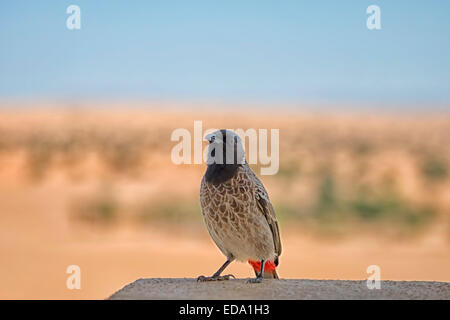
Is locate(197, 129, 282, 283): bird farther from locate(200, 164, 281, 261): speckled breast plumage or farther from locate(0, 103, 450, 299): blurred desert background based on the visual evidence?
locate(0, 103, 450, 299): blurred desert background

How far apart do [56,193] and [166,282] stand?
63.3ft

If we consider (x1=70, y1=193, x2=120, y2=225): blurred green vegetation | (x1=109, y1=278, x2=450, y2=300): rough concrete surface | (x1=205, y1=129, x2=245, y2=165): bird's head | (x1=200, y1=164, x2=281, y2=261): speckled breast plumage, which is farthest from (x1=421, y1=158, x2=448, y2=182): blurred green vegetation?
(x1=205, y1=129, x2=245, y2=165): bird's head

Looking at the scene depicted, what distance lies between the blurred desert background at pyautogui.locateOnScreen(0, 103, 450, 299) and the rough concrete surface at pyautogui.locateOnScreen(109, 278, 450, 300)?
7.38 m

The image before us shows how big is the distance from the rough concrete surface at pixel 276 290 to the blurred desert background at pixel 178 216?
738 centimetres

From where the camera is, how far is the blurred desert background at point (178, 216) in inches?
640

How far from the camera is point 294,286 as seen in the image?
23.0 ft

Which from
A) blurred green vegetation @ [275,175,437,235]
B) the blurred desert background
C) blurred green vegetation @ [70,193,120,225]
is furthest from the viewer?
blurred green vegetation @ [70,193,120,225]

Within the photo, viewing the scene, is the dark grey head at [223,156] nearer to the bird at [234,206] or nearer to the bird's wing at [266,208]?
the bird at [234,206]

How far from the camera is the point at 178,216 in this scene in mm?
22109

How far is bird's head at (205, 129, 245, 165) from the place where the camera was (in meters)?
7.43

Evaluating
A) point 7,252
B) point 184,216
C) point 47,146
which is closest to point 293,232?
point 184,216

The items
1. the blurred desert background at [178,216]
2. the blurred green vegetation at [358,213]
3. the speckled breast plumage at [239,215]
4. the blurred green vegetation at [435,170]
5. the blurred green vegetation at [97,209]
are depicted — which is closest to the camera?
the speckled breast plumage at [239,215]

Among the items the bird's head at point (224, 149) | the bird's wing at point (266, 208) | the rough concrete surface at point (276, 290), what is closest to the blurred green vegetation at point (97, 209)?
the bird's wing at point (266, 208)
